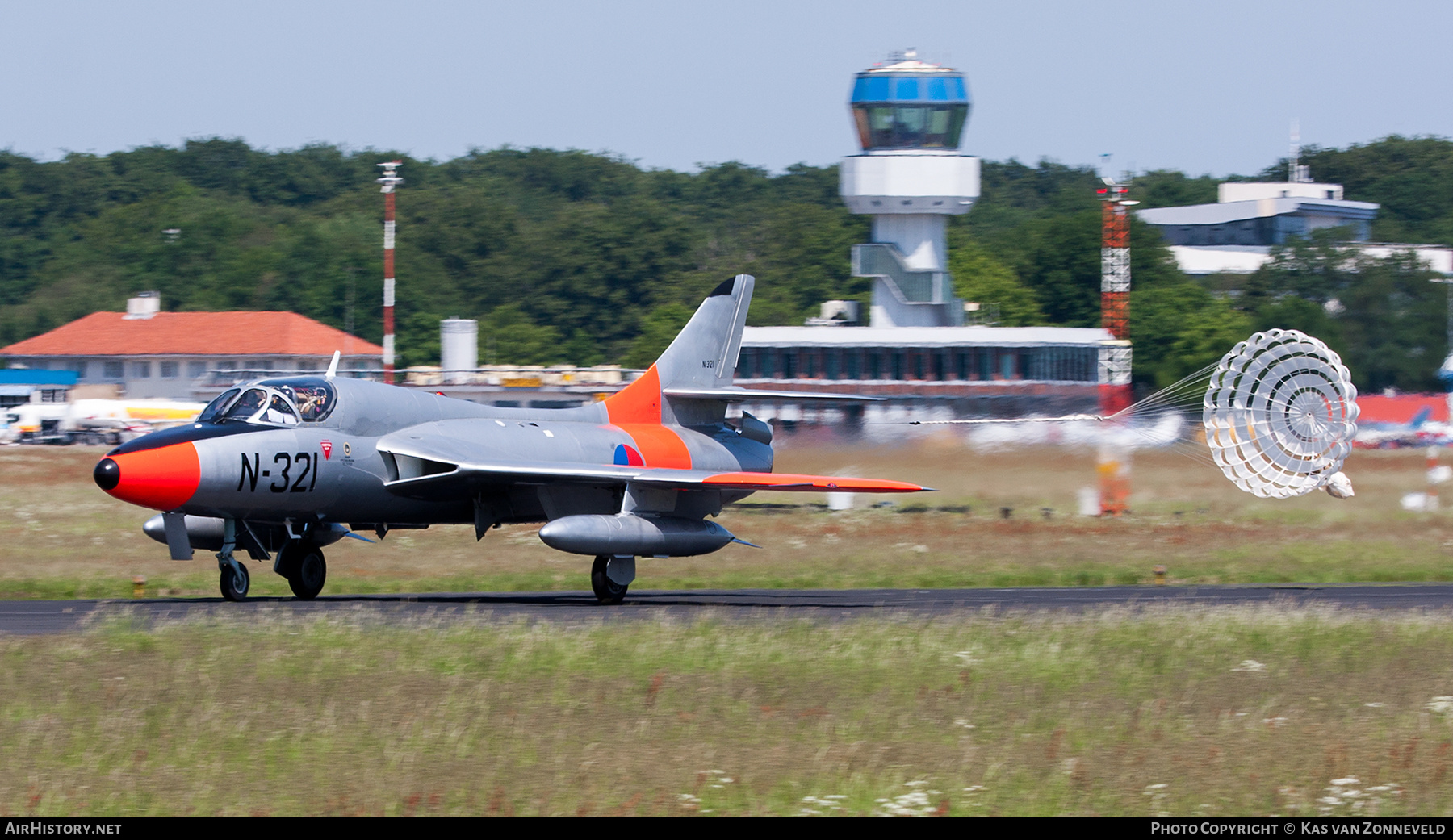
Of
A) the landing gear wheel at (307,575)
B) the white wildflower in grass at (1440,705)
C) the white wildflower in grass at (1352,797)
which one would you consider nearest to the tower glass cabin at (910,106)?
the landing gear wheel at (307,575)

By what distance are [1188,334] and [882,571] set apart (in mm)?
54659

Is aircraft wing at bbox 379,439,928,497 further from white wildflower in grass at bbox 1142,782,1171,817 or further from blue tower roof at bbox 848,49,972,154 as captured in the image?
blue tower roof at bbox 848,49,972,154

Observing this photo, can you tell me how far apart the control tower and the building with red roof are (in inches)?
1161

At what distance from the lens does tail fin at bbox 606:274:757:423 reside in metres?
23.4

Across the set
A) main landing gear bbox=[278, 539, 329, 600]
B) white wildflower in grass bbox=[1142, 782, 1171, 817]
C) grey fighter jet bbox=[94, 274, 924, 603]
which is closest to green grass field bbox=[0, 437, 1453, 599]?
main landing gear bbox=[278, 539, 329, 600]

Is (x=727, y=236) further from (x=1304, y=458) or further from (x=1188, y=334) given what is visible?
(x=1304, y=458)

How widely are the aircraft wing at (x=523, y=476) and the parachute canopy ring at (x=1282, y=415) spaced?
931cm

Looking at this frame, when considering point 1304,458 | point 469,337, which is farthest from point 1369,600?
point 469,337

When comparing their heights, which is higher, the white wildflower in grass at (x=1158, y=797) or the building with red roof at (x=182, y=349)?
the building with red roof at (x=182, y=349)

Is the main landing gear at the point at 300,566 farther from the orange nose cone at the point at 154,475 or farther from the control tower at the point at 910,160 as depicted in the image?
the control tower at the point at 910,160

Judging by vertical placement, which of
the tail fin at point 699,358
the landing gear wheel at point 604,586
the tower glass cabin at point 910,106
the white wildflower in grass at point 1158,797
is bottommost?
the landing gear wheel at point 604,586

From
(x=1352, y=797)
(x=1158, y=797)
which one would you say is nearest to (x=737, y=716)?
(x=1158, y=797)

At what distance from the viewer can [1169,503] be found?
3347 cm

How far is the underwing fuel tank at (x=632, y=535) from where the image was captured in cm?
1884
